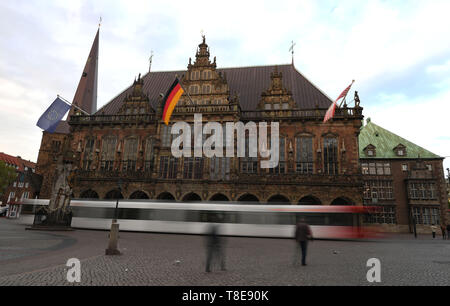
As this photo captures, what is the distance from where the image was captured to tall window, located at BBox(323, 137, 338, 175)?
2509 cm

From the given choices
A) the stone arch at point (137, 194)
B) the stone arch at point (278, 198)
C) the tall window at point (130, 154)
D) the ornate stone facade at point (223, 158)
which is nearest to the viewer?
the ornate stone facade at point (223, 158)

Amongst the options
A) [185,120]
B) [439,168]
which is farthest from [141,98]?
[439,168]

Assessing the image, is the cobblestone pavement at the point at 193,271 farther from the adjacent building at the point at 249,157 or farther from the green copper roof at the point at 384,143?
the green copper roof at the point at 384,143

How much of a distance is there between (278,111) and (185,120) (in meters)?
9.33

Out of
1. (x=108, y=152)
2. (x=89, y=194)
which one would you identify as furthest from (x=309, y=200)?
(x=89, y=194)

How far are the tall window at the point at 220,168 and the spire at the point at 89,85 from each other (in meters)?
26.5

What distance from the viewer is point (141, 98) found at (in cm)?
3152

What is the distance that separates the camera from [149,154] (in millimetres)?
28703

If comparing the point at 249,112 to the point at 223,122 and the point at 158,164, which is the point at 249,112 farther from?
the point at 158,164

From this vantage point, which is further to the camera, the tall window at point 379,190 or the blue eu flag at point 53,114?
the tall window at point 379,190

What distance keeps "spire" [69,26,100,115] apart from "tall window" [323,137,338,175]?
3491cm

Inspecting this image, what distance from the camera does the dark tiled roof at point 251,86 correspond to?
2912 centimetres

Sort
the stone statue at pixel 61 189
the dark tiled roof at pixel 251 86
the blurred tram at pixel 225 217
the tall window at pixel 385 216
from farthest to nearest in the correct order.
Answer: the tall window at pixel 385 216, the dark tiled roof at pixel 251 86, the stone statue at pixel 61 189, the blurred tram at pixel 225 217

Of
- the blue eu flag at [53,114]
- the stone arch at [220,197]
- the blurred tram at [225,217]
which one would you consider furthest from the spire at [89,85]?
the stone arch at [220,197]
